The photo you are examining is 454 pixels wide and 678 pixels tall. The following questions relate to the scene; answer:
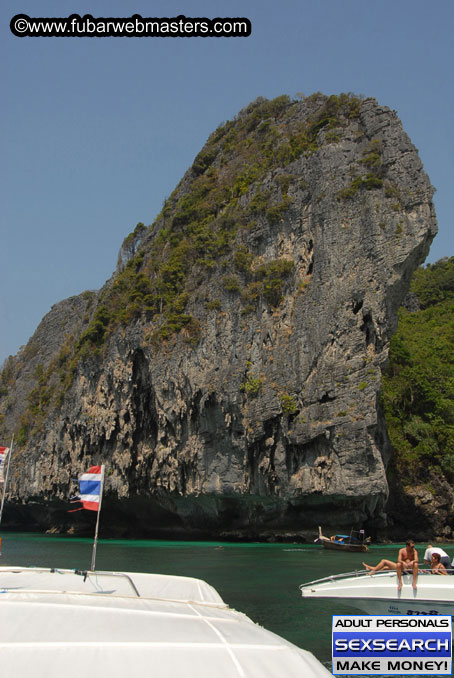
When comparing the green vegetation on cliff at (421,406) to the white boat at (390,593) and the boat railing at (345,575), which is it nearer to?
the boat railing at (345,575)

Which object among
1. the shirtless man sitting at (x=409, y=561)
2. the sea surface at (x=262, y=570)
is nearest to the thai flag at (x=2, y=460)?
the sea surface at (x=262, y=570)

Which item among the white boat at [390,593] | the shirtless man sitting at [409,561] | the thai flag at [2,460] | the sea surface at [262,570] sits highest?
the thai flag at [2,460]

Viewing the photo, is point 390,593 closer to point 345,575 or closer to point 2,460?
point 345,575

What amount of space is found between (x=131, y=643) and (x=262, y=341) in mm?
32835

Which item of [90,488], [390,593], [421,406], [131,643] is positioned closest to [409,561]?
[390,593]

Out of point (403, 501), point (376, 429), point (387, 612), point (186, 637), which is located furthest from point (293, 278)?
point (186, 637)

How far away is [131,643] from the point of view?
5.45m

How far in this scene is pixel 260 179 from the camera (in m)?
44.9

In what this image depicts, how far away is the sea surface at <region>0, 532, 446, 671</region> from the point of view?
12094 mm

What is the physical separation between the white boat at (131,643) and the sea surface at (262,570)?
3601 millimetres

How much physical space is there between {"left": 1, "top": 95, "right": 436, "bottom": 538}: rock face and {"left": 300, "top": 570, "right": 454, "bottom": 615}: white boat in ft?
69.6

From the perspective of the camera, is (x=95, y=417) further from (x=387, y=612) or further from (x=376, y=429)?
(x=387, y=612)

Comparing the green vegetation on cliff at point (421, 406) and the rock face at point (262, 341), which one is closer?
the rock face at point (262, 341)

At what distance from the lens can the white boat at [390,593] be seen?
32.7ft
